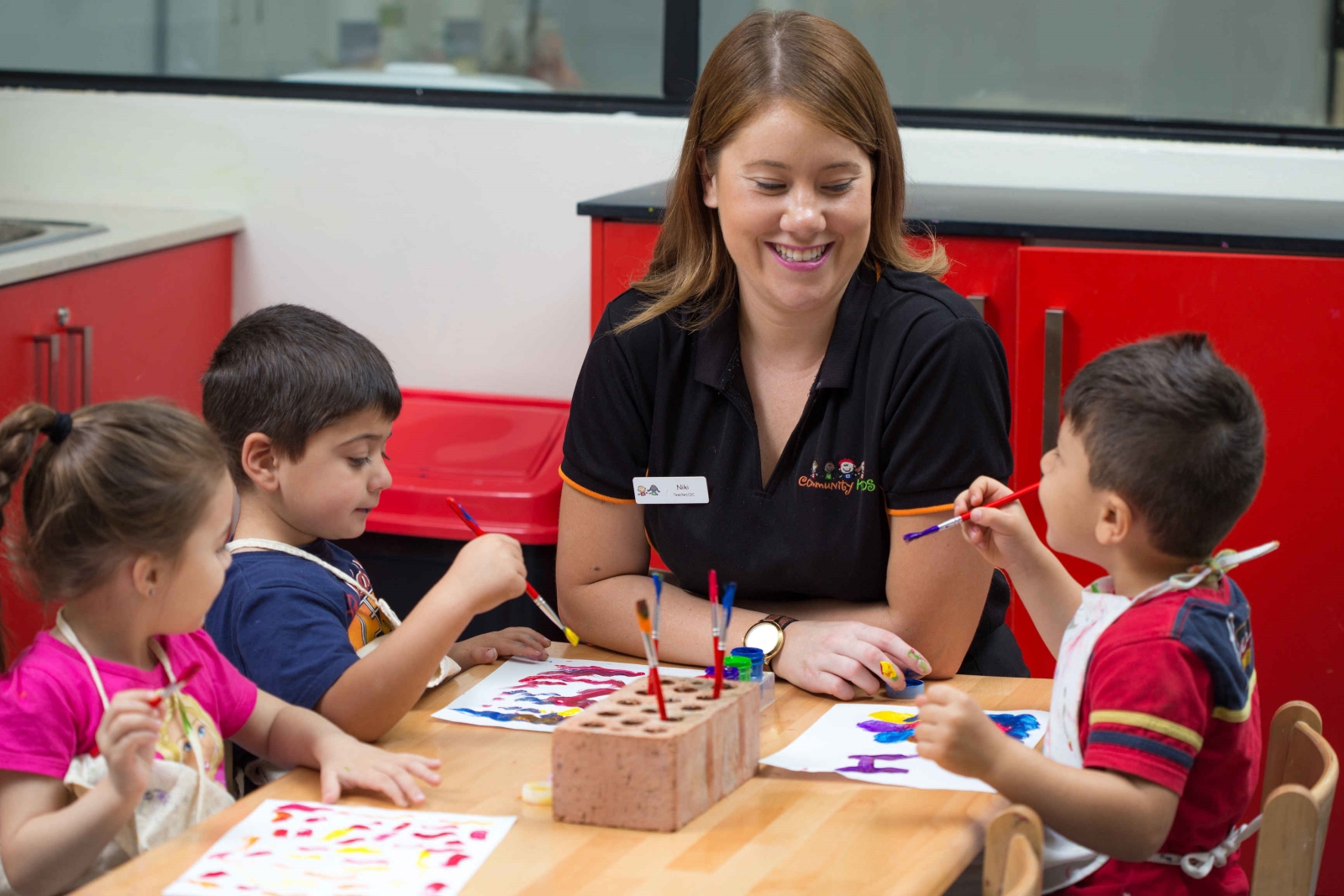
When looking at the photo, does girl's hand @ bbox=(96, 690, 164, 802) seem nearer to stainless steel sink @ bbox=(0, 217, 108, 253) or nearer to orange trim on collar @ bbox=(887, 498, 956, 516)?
orange trim on collar @ bbox=(887, 498, 956, 516)

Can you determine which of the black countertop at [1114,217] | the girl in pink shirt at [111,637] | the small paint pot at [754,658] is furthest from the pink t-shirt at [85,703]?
the black countertop at [1114,217]

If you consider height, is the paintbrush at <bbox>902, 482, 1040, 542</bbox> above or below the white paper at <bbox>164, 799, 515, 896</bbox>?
above

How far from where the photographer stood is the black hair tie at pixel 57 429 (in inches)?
49.5

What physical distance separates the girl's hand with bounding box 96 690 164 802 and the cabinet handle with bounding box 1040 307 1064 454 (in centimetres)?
160

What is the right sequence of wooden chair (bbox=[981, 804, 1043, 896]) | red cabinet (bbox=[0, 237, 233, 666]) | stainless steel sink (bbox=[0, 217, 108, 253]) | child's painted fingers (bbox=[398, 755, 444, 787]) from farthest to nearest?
1. stainless steel sink (bbox=[0, 217, 108, 253])
2. red cabinet (bbox=[0, 237, 233, 666])
3. child's painted fingers (bbox=[398, 755, 444, 787])
4. wooden chair (bbox=[981, 804, 1043, 896])

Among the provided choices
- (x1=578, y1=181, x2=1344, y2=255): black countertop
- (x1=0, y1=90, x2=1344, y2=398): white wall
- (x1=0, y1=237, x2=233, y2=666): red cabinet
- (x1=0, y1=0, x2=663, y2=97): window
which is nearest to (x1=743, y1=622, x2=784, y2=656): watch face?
(x1=578, y1=181, x2=1344, y2=255): black countertop

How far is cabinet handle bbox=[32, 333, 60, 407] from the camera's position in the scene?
8.41ft

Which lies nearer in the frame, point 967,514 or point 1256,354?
point 967,514

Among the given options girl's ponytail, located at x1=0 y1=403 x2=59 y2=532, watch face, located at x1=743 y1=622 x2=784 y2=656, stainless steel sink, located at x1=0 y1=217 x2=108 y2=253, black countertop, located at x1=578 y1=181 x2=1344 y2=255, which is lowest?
watch face, located at x1=743 y1=622 x2=784 y2=656

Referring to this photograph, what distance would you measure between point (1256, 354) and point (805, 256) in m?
0.96

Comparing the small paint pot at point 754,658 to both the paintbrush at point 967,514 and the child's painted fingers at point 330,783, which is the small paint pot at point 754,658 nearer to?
the paintbrush at point 967,514

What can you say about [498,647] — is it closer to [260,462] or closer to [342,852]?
[260,462]

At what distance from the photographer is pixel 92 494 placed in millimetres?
1238

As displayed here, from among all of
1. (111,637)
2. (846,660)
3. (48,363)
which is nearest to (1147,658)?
(846,660)
